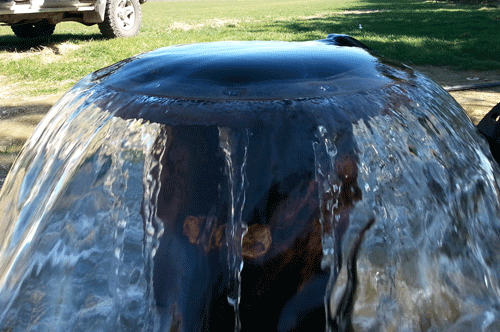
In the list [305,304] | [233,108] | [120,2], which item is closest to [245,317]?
[305,304]

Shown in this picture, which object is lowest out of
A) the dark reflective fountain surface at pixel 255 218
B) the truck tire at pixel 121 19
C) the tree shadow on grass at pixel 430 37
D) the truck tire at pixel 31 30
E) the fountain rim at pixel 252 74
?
the tree shadow on grass at pixel 430 37

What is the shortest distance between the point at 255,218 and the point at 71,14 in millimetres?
8950

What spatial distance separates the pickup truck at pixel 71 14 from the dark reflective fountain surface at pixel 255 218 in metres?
7.13

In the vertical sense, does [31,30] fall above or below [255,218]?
below

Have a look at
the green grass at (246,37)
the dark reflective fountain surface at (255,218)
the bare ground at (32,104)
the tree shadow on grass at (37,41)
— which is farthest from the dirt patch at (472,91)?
the tree shadow on grass at (37,41)

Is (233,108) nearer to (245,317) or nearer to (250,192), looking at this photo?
(250,192)

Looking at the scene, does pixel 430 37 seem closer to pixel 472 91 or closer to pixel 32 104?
pixel 472 91

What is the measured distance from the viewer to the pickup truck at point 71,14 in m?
7.69

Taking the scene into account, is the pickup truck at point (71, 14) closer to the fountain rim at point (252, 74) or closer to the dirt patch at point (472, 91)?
the dirt patch at point (472, 91)

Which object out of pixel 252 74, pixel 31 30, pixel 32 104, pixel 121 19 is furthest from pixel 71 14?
pixel 252 74

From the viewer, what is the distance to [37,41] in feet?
32.3

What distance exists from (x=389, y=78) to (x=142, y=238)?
3.00 feet

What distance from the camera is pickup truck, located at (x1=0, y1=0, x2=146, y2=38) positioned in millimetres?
7688

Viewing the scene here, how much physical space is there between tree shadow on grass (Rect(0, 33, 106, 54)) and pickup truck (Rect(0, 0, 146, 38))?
290 millimetres
